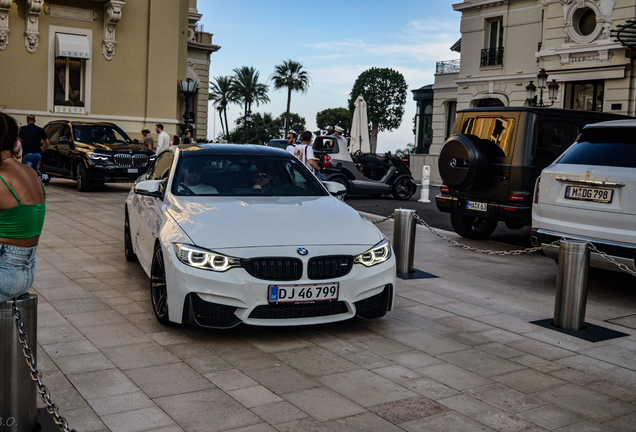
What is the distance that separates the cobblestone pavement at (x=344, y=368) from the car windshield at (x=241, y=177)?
3.97 ft

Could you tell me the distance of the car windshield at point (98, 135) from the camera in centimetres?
1761

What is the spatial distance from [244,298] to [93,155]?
523 inches

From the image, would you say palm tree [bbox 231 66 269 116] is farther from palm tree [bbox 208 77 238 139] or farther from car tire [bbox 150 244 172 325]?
car tire [bbox 150 244 172 325]

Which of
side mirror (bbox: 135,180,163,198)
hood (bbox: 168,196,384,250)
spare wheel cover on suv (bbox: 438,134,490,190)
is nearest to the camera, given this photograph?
hood (bbox: 168,196,384,250)

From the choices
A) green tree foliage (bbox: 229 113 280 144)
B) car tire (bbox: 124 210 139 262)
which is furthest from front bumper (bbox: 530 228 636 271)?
green tree foliage (bbox: 229 113 280 144)

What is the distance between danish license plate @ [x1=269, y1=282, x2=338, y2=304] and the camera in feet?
15.9

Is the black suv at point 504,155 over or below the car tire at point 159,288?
over

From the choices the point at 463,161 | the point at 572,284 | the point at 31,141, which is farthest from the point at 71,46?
the point at 572,284

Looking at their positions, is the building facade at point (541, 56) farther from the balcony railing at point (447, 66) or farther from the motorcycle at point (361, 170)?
the motorcycle at point (361, 170)

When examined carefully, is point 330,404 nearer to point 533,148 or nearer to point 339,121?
point 533,148

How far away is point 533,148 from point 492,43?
2442cm

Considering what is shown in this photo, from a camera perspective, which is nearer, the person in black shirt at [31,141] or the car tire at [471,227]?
the car tire at [471,227]

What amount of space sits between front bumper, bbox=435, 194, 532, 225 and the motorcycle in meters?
6.48

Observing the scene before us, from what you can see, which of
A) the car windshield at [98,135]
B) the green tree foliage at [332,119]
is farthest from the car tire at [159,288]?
the green tree foliage at [332,119]
